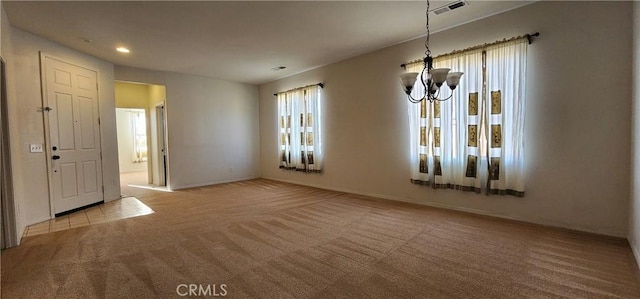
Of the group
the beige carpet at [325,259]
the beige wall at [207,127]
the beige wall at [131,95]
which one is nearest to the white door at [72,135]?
the beige wall at [207,127]

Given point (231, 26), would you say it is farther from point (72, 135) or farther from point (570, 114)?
point (570, 114)

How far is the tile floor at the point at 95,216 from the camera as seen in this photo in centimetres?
380

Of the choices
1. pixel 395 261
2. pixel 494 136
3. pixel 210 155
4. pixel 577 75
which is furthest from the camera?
pixel 210 155

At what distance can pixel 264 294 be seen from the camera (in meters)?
2.11

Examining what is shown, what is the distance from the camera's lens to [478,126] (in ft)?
12.7

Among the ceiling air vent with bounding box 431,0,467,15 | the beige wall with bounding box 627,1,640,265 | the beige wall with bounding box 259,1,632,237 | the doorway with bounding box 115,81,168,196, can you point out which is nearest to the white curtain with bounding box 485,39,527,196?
the beige wall with bounding box 259,1,632,237

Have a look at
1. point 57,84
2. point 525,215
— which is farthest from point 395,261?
point 57,84

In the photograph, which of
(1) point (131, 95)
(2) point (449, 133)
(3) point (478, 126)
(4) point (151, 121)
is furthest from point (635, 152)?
(1) point (131, 95)

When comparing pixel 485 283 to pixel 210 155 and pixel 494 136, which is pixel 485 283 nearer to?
pixel 494 136

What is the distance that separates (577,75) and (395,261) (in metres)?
3.05

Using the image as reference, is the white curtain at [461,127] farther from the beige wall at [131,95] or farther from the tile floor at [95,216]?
the beige wall at [131,95]

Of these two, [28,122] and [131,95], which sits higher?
[131,95]

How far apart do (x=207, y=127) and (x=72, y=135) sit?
9.16 ft

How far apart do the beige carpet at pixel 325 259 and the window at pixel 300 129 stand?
249 centimetres
